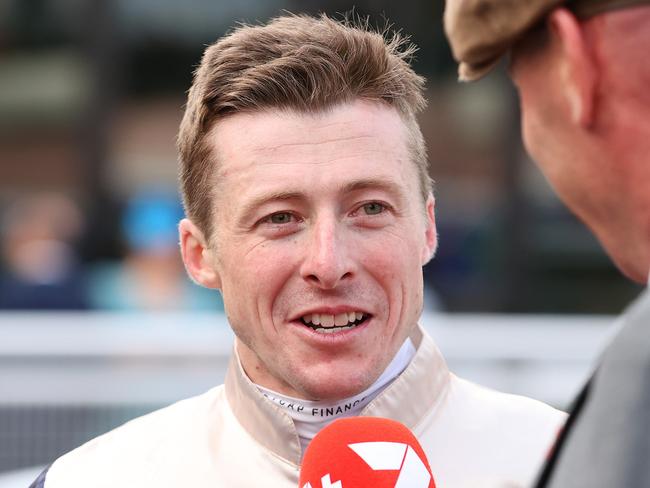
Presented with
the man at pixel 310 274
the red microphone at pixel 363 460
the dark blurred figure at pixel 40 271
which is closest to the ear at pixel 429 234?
the man at pixel 310 274

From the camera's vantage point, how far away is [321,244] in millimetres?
2129

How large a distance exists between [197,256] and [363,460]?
2.56 feet

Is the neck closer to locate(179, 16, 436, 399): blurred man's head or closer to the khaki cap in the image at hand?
locate(179, 16, 436, 399): blurred man's head

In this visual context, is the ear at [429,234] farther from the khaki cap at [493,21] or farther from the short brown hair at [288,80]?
the khaki cap at [493,21]

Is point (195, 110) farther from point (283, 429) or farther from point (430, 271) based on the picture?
point (430, 271)

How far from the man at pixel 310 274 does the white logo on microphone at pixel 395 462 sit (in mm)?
332

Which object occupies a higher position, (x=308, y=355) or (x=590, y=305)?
(x=308, y=355)

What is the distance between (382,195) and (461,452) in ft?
1.59

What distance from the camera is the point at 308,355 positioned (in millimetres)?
2174

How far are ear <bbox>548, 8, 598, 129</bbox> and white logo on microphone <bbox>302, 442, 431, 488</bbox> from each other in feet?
2.30

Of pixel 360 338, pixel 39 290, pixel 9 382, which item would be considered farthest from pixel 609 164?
pixel 39 290

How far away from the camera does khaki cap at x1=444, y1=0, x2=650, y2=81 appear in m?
1.27

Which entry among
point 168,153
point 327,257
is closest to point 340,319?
point 327,257

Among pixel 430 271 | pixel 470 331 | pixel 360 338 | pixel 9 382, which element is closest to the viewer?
pixel 360 338
